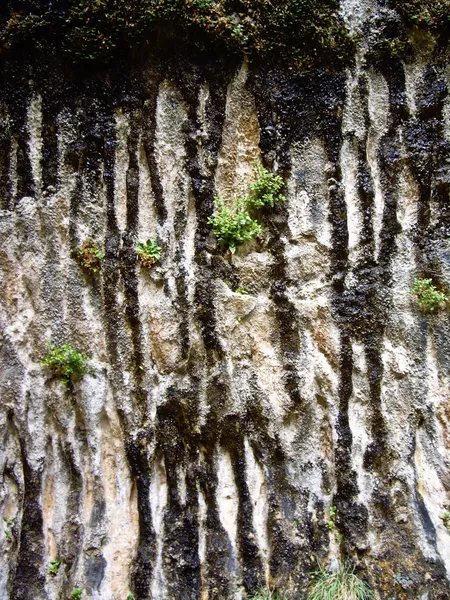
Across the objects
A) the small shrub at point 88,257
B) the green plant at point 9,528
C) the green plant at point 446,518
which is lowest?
the green plant at point 446,518

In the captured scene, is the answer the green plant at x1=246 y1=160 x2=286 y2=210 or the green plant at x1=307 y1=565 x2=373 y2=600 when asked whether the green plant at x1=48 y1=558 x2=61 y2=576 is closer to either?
the green plant at x1=307 y1=565 x2=373 y2=600

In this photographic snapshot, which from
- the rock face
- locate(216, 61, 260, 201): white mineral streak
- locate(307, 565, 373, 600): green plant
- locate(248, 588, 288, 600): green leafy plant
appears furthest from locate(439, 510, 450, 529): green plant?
locate(216, 61, 260, 201): white mineral streak

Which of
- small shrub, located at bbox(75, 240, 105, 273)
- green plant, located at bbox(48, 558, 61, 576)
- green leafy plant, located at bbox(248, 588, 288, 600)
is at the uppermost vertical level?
small shrub, located at bbox(75, 240, 105, 273)

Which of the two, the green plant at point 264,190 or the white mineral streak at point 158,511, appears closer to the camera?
the white mineral streak at point 158,511

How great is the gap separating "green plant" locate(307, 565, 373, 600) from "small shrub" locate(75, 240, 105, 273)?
2.72 metres

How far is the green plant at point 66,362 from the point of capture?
12.0ft

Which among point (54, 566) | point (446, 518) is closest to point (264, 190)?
point (446, 518)

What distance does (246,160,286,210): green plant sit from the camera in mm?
3730

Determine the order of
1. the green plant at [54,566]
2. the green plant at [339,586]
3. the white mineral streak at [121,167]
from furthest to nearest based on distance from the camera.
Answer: the white mineral streak at [121,167] → the green plant at [54,566] → the green plant at [339,586]

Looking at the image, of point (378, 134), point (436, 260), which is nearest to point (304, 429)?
point (436, 260)

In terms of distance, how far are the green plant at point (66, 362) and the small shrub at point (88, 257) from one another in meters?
0.60

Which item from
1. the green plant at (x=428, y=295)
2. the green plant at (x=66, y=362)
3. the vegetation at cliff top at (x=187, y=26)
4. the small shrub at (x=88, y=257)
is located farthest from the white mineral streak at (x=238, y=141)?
the green plant at (x=66, y=362)

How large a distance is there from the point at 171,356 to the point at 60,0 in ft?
8.97

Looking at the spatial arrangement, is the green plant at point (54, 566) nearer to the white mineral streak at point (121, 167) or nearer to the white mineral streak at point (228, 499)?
the white mineral streak at point (228, 499)
